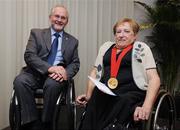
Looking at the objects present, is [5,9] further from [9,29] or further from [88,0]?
[88,0]

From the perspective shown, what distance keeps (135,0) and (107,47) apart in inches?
87.0

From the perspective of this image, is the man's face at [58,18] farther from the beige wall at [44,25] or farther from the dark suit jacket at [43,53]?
the beige wall at [44,25]

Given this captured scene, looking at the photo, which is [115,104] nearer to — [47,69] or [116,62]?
[116,62]

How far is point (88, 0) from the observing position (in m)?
4.54

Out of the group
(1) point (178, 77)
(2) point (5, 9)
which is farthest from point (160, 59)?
(2) point (5, 9)

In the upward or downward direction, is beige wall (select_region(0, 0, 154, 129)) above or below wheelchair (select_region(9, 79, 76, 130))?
above

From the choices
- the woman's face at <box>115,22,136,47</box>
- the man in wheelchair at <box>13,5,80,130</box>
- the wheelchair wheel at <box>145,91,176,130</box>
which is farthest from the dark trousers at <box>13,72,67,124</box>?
the wheelchair wheel at <box>145,91,176,130</box>

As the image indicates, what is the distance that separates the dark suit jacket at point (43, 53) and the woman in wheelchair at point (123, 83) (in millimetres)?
454

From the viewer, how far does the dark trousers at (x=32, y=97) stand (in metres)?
2.95

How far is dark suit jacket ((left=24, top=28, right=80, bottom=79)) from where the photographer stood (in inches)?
123

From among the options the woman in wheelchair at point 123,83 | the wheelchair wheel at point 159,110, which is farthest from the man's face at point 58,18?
the wheelchair wheel at point 159,110

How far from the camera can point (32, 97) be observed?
9.97ft

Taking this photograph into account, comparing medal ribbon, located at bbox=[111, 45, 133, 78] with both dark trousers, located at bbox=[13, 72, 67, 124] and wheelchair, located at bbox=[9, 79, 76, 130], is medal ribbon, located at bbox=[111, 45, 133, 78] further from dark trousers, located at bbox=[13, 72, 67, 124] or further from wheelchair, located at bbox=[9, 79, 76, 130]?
dark trousers, located at bbox=[13, 72, 67, 124]

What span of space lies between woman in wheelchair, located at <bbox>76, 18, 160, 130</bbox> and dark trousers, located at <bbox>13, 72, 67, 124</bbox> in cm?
27
